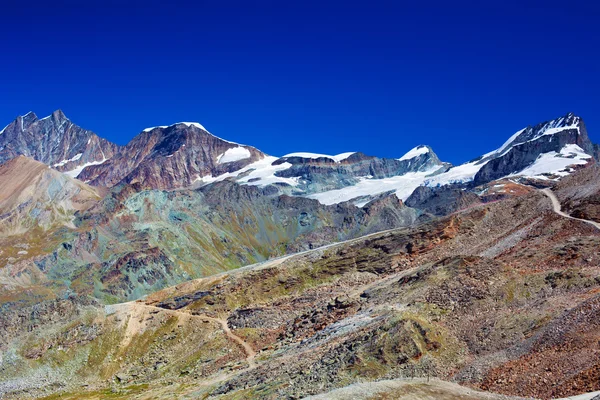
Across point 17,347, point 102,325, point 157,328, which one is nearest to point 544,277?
point 157,328

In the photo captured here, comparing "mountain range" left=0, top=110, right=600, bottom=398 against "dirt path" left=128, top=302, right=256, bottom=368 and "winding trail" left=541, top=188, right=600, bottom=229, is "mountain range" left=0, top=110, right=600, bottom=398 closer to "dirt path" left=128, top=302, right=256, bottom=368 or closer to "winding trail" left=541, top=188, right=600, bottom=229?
"dirt path" left=128, top=302, right=256, bottom=368

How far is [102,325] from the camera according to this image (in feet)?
393

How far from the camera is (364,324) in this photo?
7588 centimetres

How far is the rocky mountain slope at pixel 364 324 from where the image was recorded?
5453 centimetres

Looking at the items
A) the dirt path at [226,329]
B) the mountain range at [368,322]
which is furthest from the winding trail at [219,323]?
the mountain range at [368,322]

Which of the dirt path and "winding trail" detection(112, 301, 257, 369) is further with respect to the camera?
"winding trail" detection(112, 301, 257, 369)

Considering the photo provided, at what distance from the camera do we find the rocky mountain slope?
54531 mm

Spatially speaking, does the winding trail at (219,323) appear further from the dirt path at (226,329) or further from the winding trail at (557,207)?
the winding trail at (557,207)

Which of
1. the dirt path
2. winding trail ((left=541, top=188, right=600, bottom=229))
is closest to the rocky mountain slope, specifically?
the dirt path

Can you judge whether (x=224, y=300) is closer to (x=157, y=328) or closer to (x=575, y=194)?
(x=157, y=328)

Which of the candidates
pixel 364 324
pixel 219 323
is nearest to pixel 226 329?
pixel 219 323

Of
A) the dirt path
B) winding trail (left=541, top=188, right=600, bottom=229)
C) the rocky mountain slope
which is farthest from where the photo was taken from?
winding trail (left=541, top=188, right=600, bottom=229)

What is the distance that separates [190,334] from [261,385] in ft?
164

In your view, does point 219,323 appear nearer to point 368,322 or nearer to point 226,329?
point 226,329
